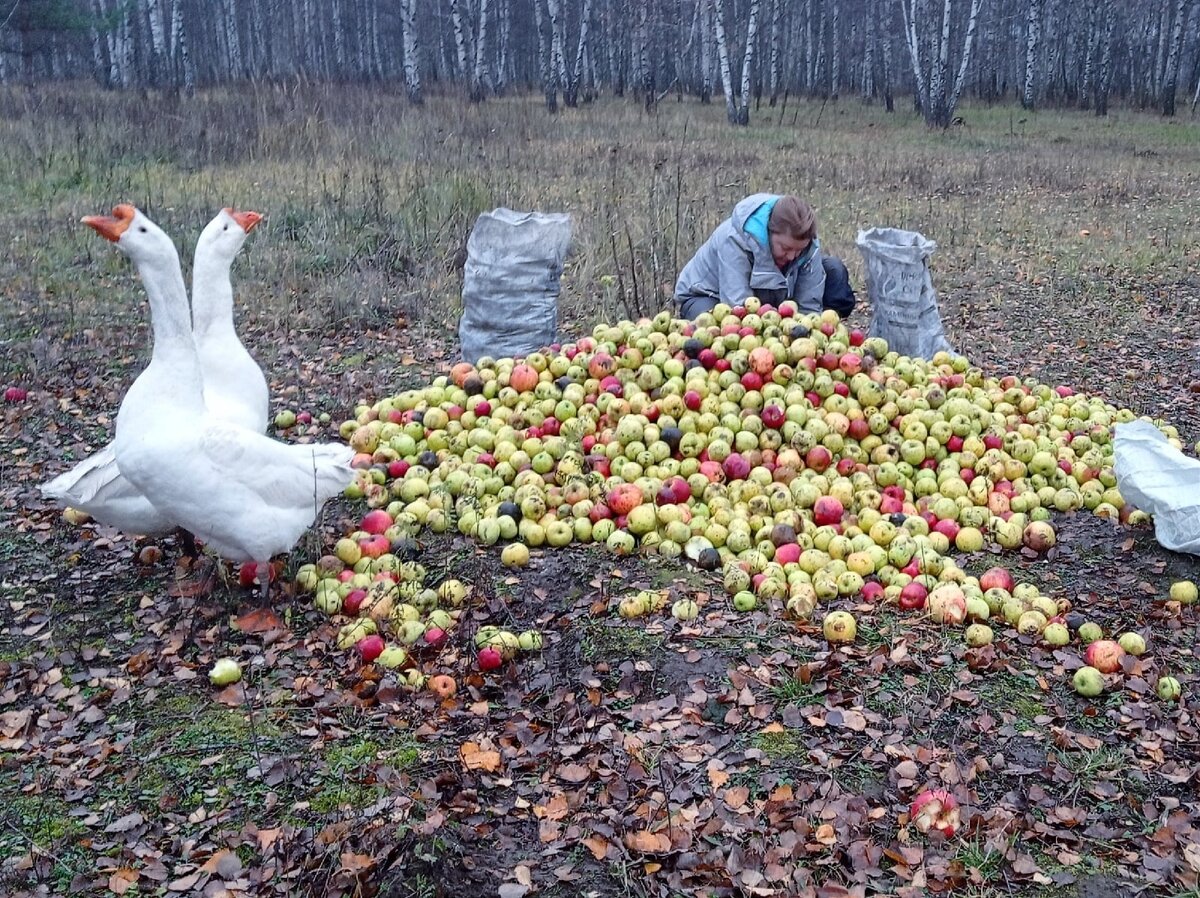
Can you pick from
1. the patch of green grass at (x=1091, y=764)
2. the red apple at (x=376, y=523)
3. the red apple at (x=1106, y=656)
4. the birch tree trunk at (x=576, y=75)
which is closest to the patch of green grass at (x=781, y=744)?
the patch of green grass at (x=1091, y=764)

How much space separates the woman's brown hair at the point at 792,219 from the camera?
19.5ft

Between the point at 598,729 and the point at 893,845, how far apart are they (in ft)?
3.28

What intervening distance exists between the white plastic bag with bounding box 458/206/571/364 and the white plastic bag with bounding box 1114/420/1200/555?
3657 millimetres

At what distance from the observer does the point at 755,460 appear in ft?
16.2

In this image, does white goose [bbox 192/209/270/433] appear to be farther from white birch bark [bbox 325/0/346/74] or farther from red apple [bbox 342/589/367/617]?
white birch bark [bbox 325/0/346/74]

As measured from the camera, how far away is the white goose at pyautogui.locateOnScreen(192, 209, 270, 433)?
15.8 feet

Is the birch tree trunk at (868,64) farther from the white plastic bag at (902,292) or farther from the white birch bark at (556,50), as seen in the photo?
the white plastic bag at (902,292)

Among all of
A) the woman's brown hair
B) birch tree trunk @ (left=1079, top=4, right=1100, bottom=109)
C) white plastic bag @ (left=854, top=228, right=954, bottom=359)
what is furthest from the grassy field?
birch tree trunk @ (left=1079, top=4, right=1100, bottom=109)

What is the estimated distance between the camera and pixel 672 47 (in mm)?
36812

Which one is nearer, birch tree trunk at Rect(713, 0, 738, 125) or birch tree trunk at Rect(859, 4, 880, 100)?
birch tree trunk at Rect(713, 0, 738, 125)

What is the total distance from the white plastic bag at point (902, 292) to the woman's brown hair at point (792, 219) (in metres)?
0.80

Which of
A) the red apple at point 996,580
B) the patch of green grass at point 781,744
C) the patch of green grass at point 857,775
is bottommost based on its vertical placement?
the patch of green grass at point 857,775

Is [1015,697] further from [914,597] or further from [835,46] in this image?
[835,46]

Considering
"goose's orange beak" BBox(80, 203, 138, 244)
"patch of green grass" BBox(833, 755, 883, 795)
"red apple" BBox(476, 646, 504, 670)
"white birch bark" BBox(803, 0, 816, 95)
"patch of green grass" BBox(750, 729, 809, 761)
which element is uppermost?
"white birch bark" BBox(803, 0, 816, 95)
